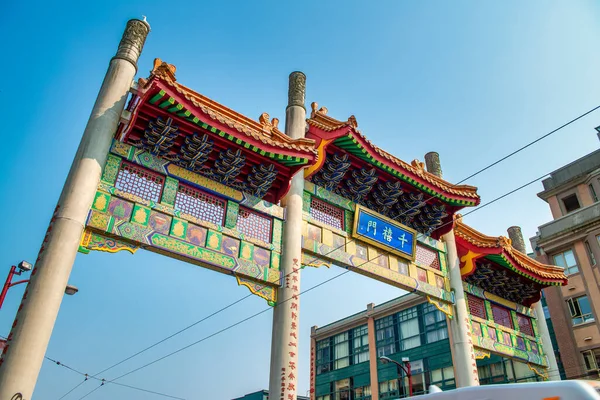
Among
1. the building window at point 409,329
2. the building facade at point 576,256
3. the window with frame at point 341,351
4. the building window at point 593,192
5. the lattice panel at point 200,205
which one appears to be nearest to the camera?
the lattice panel at point 200,205

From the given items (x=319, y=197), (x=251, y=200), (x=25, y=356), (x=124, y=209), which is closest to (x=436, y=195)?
(x=319, y=197)

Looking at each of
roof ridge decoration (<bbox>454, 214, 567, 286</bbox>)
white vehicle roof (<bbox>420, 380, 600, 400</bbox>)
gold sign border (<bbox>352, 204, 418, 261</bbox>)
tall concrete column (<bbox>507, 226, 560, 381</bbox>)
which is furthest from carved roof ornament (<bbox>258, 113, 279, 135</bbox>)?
tall concrete column (<bbox>507, 226, 560, 381</bbox>)

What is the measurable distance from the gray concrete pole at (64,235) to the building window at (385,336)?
27301mm

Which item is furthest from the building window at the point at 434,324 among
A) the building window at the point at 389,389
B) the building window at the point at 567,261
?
the building window at the point at 567,261

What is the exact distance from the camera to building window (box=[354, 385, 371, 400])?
110 ft

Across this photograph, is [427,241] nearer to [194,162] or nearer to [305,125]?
[305,125]

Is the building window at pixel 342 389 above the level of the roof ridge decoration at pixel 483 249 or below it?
below

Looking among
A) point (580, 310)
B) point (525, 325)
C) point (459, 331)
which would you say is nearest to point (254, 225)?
point (459, 331)

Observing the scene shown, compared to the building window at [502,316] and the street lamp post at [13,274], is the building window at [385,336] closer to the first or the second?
the building window at [502,316]

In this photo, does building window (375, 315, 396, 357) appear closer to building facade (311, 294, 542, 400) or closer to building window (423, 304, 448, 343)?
building facade (311, 294, 542, 400)

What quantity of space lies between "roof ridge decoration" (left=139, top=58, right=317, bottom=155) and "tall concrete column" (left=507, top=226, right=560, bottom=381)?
518 inches

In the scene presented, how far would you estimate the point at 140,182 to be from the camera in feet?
37.4

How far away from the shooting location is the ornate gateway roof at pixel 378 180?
14.3 meters

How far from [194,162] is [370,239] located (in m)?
6.17
